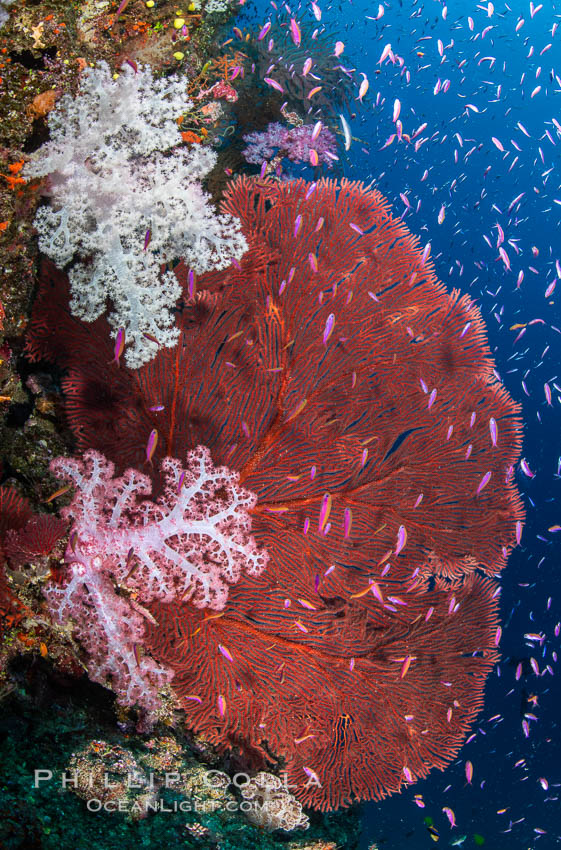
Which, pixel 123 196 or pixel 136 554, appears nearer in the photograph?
pixel 136 554

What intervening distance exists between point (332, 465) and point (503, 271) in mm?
18354

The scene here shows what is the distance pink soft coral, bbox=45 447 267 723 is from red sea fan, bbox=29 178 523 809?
1.05ft

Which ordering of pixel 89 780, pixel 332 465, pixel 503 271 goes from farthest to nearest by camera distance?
pixel 503 271 < pixel 332 465 < pixel 89 780

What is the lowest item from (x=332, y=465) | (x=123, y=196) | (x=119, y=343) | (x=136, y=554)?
(x=136, y=554)

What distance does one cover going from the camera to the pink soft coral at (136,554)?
2832 mm

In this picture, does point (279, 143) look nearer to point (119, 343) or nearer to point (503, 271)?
point (119, 343)

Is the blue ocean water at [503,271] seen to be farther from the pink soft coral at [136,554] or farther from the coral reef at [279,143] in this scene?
the pink soft coral at [136,554]

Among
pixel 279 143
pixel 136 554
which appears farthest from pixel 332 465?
pixel 279 143

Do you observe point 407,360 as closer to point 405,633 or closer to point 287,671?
Answer: point 405,633

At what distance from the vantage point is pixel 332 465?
3.67m

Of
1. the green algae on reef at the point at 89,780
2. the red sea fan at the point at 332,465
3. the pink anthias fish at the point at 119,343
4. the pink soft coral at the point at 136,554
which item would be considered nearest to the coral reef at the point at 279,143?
the red sea fan at the point at 332,465

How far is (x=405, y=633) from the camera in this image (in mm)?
3941

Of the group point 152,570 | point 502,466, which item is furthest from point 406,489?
point 152,570

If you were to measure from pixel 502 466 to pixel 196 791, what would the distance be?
362 centimetres
